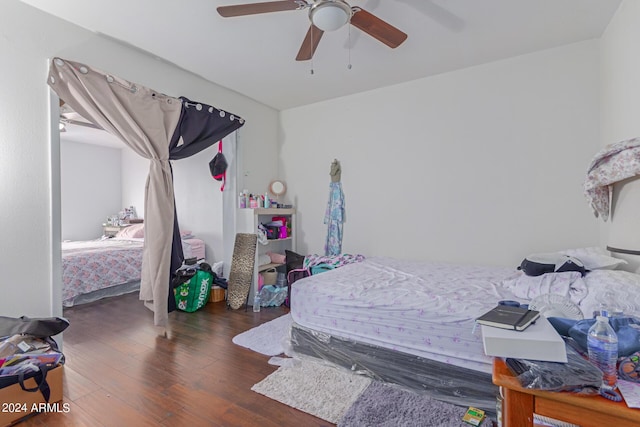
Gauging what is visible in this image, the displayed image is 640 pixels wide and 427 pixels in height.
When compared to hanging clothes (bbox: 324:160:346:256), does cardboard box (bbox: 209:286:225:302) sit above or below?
below

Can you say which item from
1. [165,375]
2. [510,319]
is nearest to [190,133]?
[165,375]

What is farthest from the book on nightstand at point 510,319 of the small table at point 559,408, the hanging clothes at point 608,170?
the hanging clothes at point 608,170

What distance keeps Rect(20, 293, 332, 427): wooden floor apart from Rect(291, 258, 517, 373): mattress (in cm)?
56

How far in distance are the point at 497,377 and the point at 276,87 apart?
3.60 metres

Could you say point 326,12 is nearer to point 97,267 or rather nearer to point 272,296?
point 272,296

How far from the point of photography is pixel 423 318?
1.87 meters

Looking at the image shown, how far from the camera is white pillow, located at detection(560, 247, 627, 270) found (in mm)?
2057

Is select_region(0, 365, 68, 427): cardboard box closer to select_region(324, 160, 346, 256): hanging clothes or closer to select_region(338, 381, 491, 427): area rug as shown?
select_region(338, 381, 491, 427): area rug

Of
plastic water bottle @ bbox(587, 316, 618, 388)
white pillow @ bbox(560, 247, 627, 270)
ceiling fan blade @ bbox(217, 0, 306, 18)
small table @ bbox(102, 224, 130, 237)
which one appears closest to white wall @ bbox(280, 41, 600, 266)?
white pillow @ bbox(560, 247, 627, 270)

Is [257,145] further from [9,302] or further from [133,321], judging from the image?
[9,302]

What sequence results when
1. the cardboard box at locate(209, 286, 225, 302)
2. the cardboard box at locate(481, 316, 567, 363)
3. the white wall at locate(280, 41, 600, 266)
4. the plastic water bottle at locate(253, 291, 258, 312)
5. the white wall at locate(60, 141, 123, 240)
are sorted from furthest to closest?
the white wall at locate(60, 141, 123, 240)
the cardboard box at locate(209, 286, 225, 302)
the plastic water bottle at locate(253, 291, 258, 312)
the white wall at locate(280, 41, 600, 266)
the cardboard box at locate(481, 316, 567, 363)

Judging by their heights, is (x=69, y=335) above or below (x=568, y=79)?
below

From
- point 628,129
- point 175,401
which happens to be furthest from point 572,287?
point 175,401

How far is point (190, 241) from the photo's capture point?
4.76 metres
